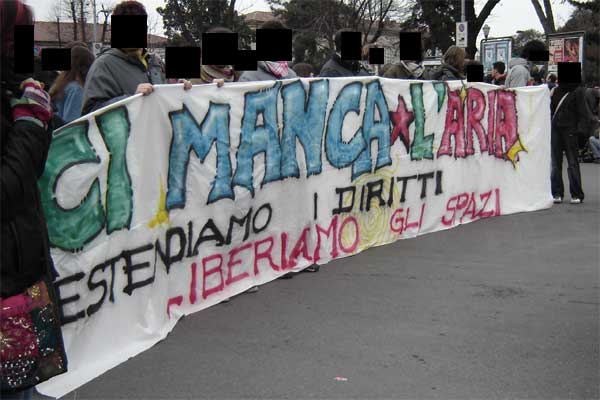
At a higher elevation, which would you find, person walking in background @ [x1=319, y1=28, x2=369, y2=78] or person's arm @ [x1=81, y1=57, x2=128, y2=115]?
person walking in background @ [x1=319, y1=28, x2=369, y2=78]

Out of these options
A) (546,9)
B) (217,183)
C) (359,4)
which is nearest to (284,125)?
(217,183)

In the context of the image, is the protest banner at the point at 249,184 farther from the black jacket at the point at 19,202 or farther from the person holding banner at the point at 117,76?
A: the black jacket at the point at 19,202

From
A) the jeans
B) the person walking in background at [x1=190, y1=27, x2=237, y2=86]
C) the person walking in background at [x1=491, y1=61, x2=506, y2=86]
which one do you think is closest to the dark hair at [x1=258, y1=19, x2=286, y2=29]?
the person walking in background at [x1=190, y1=27, x2=237, y2=86]

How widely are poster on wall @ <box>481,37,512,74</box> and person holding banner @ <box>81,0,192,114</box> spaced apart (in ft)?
52.9

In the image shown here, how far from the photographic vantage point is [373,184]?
760 cm

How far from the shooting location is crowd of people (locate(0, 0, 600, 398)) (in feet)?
8.43

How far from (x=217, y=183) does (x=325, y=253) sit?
1.69 m

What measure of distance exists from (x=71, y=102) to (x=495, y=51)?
1675 centimetres

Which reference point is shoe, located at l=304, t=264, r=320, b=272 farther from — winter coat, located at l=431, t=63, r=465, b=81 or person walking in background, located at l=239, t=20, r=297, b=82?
winter coat, located at l=431, t=63, r=465, b=81

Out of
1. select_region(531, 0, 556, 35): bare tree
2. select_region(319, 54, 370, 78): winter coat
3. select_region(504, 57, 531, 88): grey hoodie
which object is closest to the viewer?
select_region(319, 54, 370, 78): winter coat

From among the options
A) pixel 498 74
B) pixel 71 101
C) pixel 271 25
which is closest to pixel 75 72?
pixel 71 101

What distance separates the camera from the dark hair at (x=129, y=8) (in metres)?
4.85

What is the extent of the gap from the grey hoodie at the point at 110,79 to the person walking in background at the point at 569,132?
7101mm

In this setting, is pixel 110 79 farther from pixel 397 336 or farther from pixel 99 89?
pixel 397 336
